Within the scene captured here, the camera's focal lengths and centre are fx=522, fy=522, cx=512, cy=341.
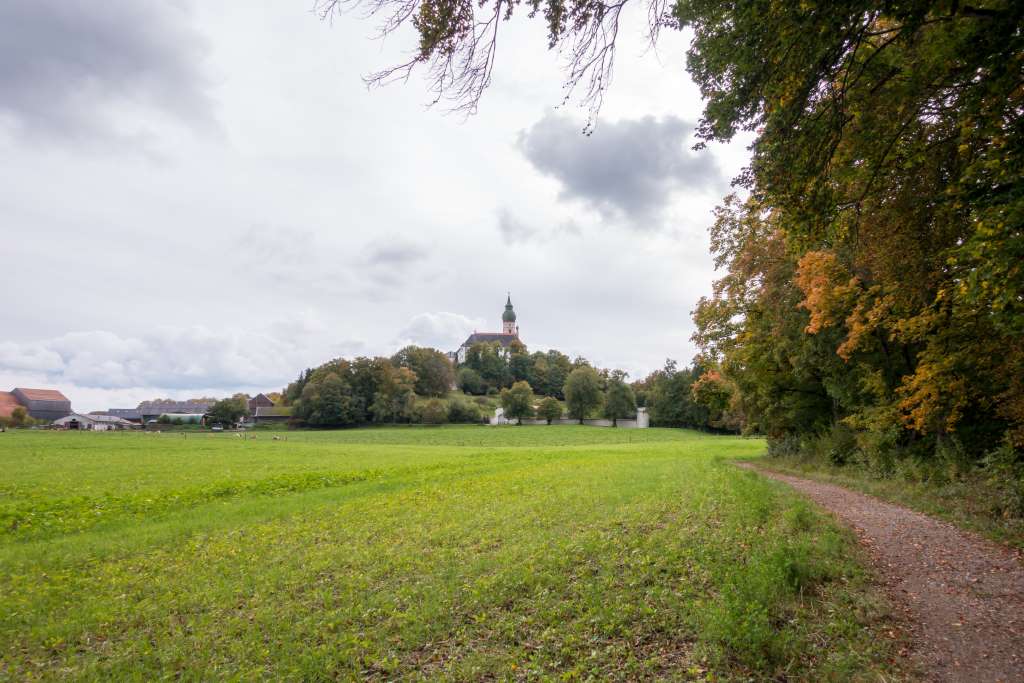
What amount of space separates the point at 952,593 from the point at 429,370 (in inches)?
4732

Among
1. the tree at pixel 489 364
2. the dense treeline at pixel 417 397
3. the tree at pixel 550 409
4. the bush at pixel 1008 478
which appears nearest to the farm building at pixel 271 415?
the dense treeline at pixel 417 397

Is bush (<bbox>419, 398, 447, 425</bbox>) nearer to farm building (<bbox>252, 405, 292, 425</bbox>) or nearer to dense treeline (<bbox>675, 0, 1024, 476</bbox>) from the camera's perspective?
farm building (<bbox>252, 405, 292, 425</bbox>)

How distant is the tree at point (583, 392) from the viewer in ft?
352

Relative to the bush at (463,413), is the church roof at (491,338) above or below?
above

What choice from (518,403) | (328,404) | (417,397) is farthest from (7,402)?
(518,403)

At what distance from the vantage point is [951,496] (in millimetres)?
12672

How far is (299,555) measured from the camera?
9891mm

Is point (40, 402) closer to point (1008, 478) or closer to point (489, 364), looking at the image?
point (489, 364)

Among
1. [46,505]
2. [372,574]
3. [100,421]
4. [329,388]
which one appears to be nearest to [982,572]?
[372,574]

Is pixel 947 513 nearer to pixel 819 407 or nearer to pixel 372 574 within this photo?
pixel 372 574

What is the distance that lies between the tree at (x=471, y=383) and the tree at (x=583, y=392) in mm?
42352

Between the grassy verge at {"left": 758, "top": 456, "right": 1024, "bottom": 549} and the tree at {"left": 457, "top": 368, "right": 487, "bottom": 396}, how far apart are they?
127 metres

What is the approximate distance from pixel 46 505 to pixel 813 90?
22.0 meters

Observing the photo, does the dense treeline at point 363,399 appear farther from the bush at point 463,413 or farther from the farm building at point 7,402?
the farm building at point 7,402
